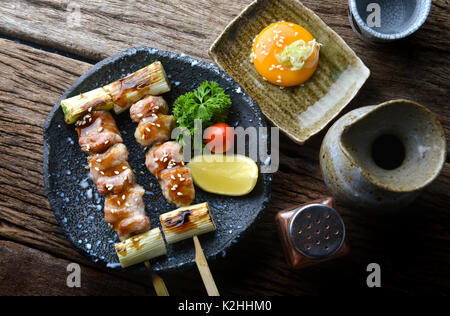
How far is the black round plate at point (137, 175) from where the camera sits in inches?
115

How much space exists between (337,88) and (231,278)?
5.62ft

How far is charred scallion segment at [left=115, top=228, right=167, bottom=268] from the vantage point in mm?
2781

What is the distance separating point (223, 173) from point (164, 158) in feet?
1.46

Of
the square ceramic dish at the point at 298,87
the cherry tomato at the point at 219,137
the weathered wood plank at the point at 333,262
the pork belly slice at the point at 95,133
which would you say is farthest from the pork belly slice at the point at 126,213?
the square ceramic dish at the point at 298,87

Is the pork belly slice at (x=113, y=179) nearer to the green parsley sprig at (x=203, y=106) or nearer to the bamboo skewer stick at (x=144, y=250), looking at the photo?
the bamboo skewer stick at (x=144, y=250)

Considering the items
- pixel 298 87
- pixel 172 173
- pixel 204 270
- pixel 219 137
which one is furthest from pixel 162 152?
pixel 298 87

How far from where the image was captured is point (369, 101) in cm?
324

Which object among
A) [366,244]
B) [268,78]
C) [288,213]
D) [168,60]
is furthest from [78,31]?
[366,244]

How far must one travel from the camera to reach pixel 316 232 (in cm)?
278

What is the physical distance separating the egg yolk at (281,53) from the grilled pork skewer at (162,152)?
872 mm

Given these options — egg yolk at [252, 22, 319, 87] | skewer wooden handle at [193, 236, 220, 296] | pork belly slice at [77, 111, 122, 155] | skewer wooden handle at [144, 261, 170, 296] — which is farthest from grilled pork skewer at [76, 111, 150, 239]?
egg yolk at [252, 22, 319, 87]

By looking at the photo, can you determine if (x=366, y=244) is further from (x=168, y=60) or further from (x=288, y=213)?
(x=168, y=60)

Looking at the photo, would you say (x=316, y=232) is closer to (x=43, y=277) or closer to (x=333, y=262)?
(x=333, y=262)

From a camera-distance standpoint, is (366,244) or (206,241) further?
(366,244)
